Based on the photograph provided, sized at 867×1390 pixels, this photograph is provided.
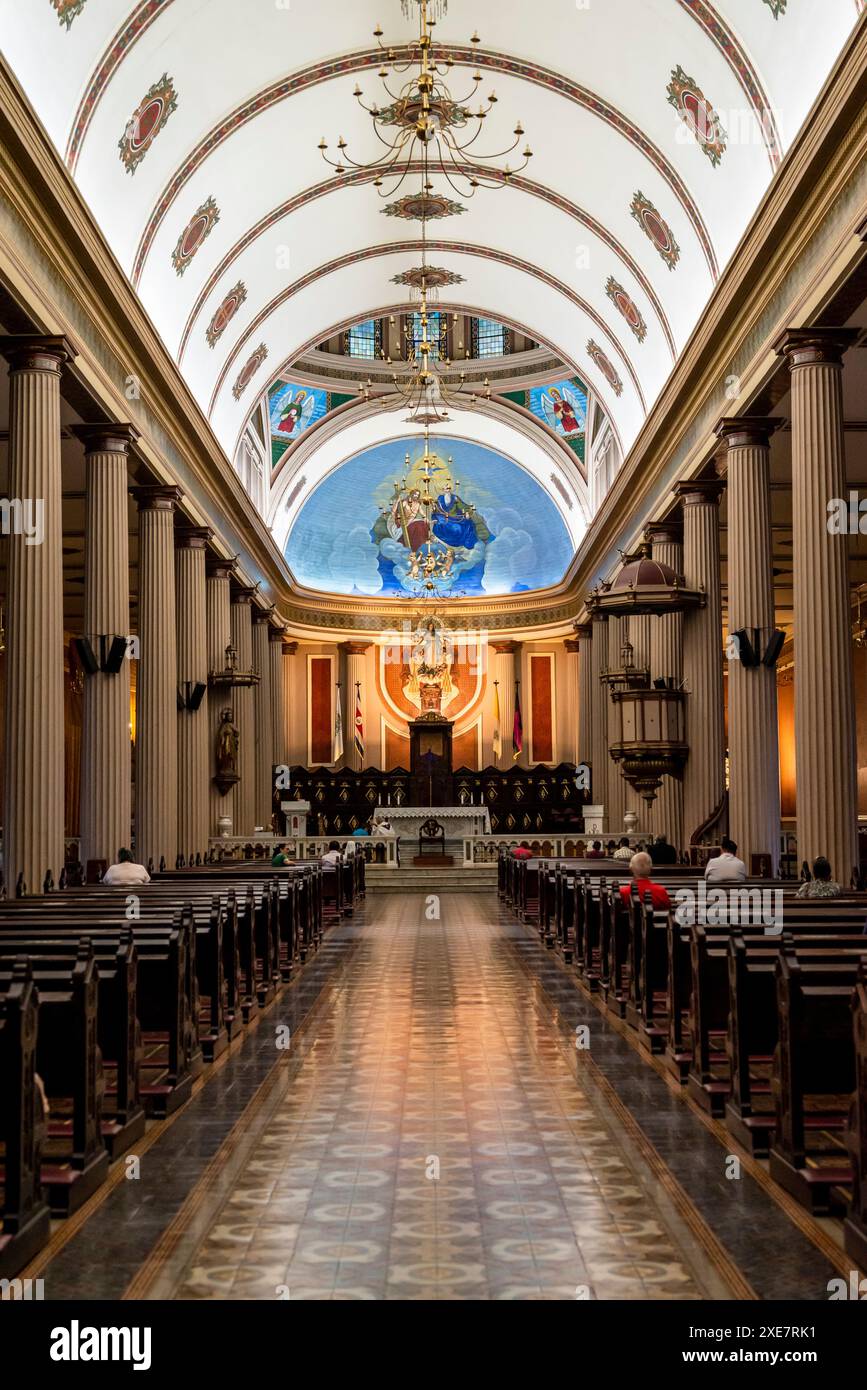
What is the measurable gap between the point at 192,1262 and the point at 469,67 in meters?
18.0

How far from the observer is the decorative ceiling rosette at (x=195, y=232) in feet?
63.5

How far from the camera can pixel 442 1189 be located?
543 cm

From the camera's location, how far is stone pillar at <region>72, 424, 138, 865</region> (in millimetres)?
16875

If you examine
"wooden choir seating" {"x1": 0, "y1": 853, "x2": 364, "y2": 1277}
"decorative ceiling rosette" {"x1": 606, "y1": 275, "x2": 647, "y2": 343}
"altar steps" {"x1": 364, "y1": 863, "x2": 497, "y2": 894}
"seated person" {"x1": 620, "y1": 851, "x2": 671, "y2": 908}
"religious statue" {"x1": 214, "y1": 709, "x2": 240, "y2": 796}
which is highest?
"decorative ceiling rosette" {"x1": 606, "y1": 275, "x2": 647, "y2": 343}

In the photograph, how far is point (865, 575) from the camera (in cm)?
2825

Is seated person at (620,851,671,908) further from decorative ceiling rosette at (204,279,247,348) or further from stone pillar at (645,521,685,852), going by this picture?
decorative ceiling rosette at (204,279,247,348)

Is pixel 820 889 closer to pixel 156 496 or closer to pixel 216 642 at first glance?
pixel 156 496

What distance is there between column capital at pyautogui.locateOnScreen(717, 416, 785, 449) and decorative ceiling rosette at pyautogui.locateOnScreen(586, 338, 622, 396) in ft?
31.5

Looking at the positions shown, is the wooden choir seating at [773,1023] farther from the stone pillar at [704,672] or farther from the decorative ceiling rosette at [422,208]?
the decorative ceiling rosette at [422,208]

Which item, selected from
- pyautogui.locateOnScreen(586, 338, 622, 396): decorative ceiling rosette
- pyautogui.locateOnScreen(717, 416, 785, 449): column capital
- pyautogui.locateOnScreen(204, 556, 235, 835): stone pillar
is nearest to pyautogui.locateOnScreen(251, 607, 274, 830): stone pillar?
pyautogui.locateOnScreen(204, 556, 235, 835): stone pillar

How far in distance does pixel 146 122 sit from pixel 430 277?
11.3 m

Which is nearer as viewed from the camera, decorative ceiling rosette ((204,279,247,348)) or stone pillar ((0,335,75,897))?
stone pillar ((0,335,75,897))

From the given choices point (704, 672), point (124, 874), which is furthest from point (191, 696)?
point (124, 874)

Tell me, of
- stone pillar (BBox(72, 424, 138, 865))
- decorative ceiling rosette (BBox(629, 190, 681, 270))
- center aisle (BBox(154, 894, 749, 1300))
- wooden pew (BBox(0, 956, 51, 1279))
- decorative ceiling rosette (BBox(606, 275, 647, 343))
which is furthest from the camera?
decorative ceiling rosette (BBox(606, 275, 647, 343))
